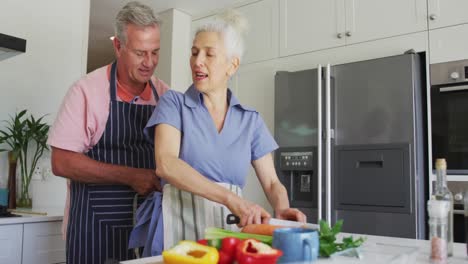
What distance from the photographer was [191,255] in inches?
24.0

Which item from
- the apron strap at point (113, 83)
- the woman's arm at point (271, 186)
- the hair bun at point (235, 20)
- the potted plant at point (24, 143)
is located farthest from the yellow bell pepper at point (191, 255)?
the potted plant at point (24, 143)

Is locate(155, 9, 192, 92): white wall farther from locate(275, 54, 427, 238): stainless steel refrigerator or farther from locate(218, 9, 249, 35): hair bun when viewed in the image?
locate(218, 9, 249, 35): hair bun

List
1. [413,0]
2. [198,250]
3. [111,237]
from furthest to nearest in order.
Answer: [413,0] → [111,237] → [198,250]

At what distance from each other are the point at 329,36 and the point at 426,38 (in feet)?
1.97

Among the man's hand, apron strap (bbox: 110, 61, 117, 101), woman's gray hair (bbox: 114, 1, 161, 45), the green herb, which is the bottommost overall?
the green herb

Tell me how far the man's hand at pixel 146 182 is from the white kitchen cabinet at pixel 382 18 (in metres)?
1.83

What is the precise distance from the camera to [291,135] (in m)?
2.69

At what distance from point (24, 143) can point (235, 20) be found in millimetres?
1477

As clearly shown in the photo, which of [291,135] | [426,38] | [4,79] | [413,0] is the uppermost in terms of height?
[413,0]

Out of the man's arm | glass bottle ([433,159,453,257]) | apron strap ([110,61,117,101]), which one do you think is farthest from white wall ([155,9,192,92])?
glass bottle ([433,159,453,257])

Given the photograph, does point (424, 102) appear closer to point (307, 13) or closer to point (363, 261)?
point (307, 13)

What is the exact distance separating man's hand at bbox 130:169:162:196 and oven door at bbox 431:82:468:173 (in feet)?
5.26

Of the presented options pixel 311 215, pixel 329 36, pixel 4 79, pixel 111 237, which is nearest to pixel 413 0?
pixel 329 36

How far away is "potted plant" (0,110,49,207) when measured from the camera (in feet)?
7.04
